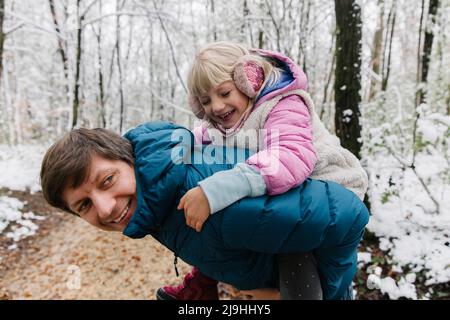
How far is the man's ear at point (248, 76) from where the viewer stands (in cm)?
164

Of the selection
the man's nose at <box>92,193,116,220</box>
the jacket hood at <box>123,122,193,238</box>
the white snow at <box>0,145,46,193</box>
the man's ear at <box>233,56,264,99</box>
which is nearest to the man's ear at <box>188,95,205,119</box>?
the man's ear at <box>233,56,264,99</box>

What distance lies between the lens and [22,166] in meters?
8.87

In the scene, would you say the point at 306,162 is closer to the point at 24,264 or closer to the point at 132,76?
the point at 24,264

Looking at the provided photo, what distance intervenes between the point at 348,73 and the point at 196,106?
2258 millimetres

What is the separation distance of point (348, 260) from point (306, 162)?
0.54m

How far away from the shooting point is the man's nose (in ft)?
3.97

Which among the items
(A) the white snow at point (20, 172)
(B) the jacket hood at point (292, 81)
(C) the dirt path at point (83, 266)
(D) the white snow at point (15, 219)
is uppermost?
(B) the jacket hood at point (292, 81)

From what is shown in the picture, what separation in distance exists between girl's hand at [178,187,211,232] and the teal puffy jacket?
52 millimetres

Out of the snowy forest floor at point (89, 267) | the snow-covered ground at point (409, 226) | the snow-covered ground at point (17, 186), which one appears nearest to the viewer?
the snow-covered ground at point (409, 226)

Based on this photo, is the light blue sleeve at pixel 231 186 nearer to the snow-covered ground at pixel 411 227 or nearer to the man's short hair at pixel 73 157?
the man's short hair at pixel 73 157

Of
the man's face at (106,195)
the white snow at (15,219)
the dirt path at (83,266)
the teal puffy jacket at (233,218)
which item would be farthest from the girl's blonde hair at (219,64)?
the white snow at (15,219)

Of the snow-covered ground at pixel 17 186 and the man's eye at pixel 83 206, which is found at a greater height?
the man's eye at pixel 83 206

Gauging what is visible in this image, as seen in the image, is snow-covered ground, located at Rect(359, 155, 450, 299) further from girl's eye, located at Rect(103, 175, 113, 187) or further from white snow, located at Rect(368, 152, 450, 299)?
girl's eye, located at Rect(103, 175, 113, 187)
